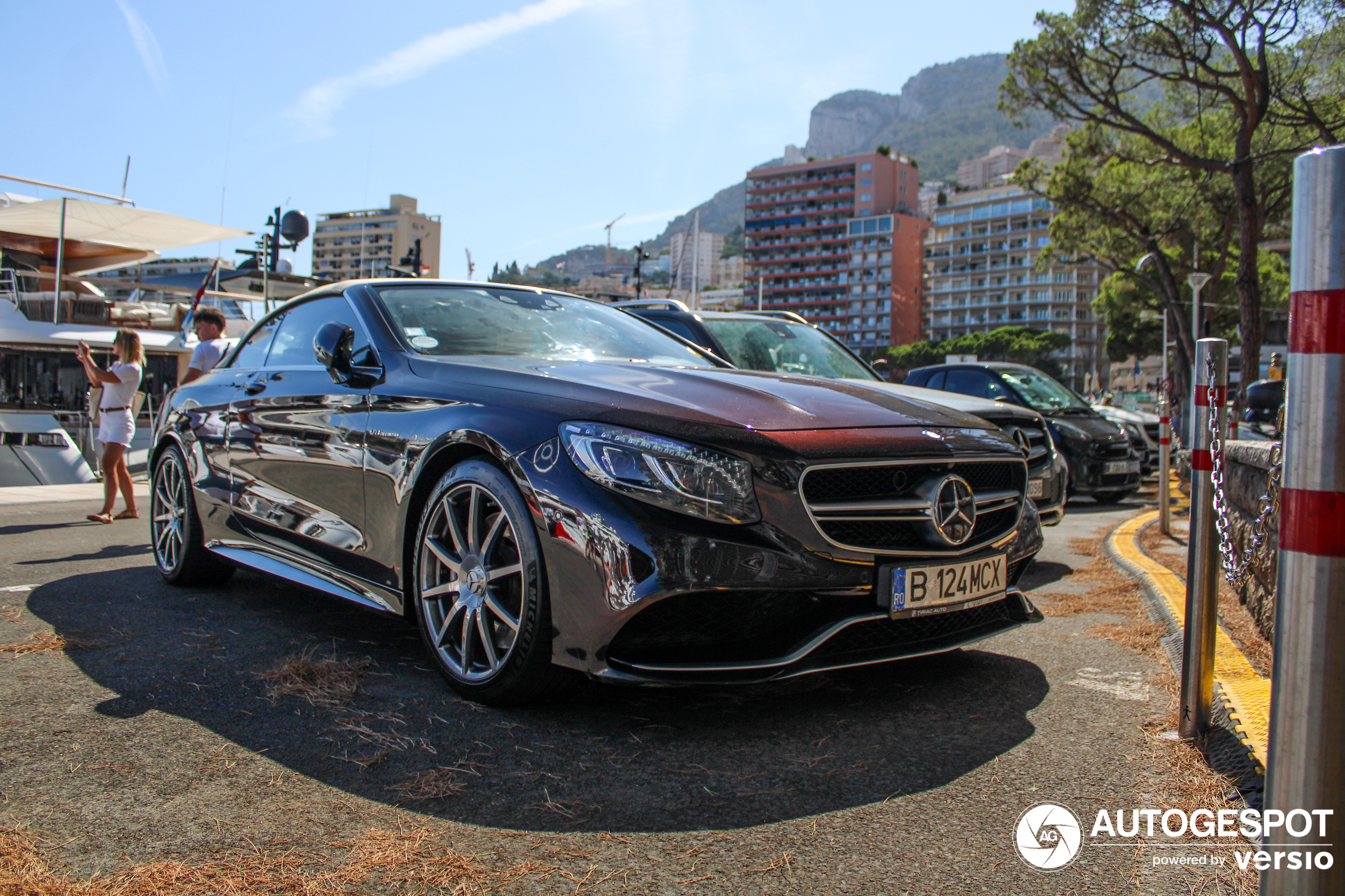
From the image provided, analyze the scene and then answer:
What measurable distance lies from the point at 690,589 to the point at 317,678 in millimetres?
1401

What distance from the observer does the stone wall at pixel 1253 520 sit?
12.4 ft

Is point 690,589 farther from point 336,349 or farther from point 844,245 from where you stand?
point 844,245

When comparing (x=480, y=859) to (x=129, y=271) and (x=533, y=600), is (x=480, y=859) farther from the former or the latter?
(x=129, y=271)

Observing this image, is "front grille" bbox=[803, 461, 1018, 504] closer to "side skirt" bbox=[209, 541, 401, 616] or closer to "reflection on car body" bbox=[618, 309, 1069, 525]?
"side skirt" bbox=[209, 541, 401, 616]

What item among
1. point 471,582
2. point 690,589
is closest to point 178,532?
point 471,582

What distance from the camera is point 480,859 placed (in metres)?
1.89

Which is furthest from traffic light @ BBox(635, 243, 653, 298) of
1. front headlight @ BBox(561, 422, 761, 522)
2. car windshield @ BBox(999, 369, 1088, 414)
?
front headlight @ BBox(561, 422, 761, 522)

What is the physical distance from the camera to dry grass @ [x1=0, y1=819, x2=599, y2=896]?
1743 mm

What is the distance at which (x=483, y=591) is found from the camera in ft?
9.27

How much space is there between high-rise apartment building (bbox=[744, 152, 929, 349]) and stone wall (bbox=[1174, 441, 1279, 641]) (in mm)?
143358

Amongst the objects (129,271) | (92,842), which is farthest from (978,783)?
(129,271)

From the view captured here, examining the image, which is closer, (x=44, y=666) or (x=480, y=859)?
(x=480, y=859)

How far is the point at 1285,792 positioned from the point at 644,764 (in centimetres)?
144

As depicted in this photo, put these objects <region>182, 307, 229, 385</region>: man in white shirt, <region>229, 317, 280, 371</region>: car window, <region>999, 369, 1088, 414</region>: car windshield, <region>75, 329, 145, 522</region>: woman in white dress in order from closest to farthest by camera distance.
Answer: <region>229, 317, 280, 371</region>: car window, <region>182, 307, 229, 385</region>: man in white shirt, <region>75, 329, 145, 522</region>: woman in white dress, <region>999, 369, 1088, 414</region>: car windshield
